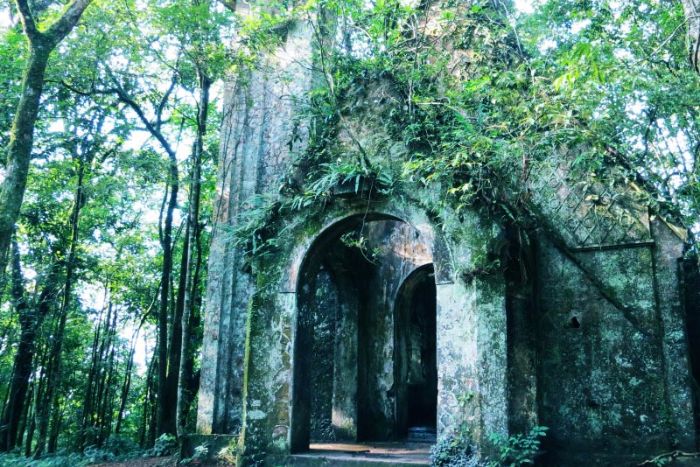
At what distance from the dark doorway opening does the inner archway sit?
0.09 ft

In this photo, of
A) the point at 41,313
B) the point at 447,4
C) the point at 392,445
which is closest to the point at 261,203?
the point at 392,445

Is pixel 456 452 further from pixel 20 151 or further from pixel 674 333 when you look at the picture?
pixel 20 151

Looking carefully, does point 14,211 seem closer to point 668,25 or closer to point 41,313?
point 41,313

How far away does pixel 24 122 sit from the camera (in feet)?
24.3

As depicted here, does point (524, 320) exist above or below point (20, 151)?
below

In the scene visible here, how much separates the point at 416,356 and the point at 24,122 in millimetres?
7855

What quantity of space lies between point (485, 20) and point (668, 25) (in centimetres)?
292

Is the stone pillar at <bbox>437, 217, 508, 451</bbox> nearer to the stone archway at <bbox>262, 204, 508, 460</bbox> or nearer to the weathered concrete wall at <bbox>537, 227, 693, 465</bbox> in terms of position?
the stone archway at <bbox>262, 204, 508, 460</bbox>

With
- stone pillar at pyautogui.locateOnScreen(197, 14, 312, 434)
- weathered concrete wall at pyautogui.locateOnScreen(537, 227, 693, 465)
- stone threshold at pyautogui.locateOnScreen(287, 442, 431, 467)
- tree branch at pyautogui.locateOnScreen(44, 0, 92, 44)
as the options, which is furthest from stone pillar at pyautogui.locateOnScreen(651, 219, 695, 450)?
tree branch at pyautogui.locateOnScreen(44, 0, 92, 44)

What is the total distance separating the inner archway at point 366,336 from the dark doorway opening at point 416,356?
3cm

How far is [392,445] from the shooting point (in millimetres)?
9047

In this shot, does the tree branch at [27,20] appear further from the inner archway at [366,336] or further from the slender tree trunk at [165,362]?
the slender tree trunk at [165,362]

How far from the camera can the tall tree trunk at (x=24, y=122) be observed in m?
7.03

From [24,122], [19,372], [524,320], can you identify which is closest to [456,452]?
[524,320]
